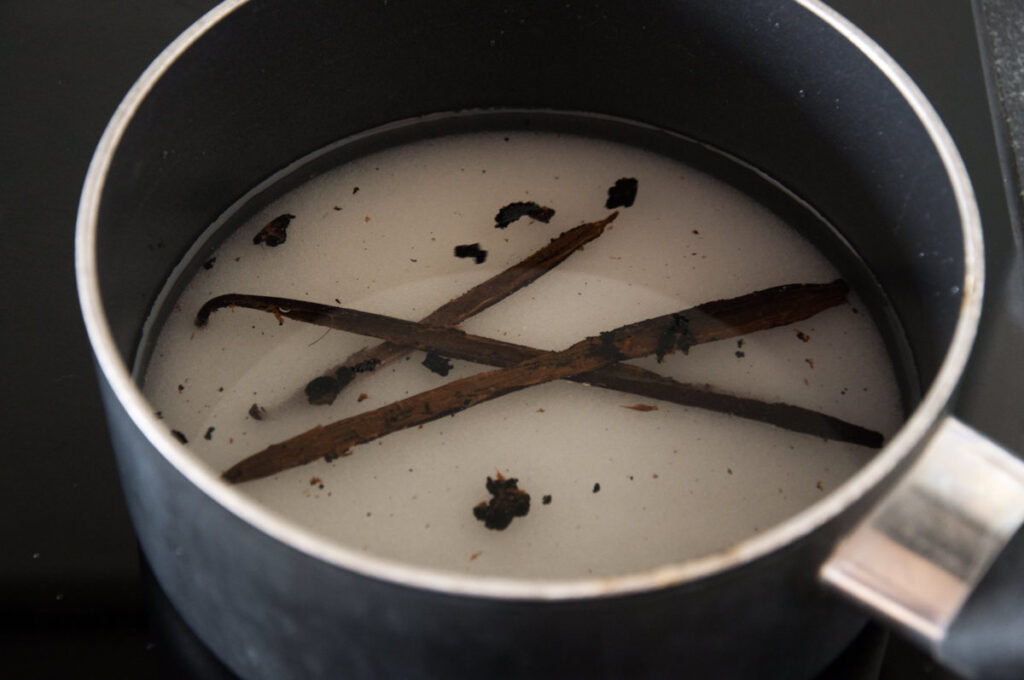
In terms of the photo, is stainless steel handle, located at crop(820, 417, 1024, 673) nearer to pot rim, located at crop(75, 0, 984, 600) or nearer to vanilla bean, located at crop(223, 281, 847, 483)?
pot rim, located at crop(75, 0, 984, 600)

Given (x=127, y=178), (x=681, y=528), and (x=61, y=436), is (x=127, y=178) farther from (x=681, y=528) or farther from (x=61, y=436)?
(x=681, y=528)

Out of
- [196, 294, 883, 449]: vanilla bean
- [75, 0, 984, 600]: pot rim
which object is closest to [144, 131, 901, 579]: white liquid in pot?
[196, 294, 883, 449]: vanilla bean

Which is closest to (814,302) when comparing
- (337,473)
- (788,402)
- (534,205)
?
(788,402)

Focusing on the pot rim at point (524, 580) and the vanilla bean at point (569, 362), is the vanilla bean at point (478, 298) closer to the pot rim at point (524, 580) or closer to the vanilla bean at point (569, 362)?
Result: the vanilla bean at point (569, 362)

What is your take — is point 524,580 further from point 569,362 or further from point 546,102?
point 546,102

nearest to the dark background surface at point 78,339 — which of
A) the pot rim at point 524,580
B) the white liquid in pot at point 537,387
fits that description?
the white liquid in pot at point 537,387

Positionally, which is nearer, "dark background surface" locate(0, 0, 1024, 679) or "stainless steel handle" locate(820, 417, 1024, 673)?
"stainless steel handle" locate(820, 417, 1024, 673)
